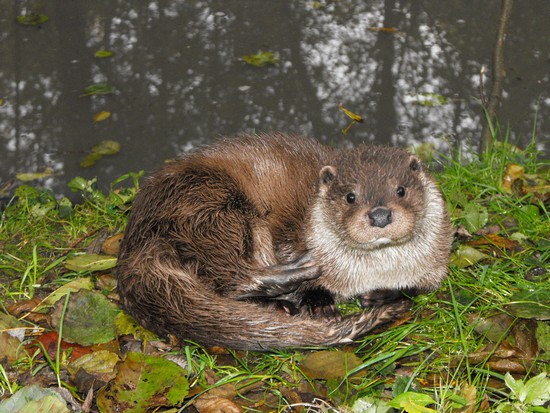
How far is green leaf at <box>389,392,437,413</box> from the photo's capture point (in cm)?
205

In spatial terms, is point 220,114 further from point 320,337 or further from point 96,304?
point 320,337

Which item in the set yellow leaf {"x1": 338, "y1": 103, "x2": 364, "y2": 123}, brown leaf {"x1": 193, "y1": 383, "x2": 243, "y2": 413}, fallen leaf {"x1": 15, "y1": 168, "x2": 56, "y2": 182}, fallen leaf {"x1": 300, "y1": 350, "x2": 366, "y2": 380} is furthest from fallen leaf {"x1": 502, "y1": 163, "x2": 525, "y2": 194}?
fallen leaf {"x1": 15, "y1": 168, "x2": 56, "y2": 182}

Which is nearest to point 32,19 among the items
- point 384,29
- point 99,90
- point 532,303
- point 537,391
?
point 99,90

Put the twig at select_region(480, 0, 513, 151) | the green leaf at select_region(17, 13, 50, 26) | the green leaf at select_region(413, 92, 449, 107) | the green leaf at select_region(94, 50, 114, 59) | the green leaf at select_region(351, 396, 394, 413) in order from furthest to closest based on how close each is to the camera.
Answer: the green leaf at select_region(17, 13, 50, 26) < the green leaf at select_region(94, 50, 114, 59) < the green leaf at select_region(413, 92, 449, 107) < the twig at select_region(480, 0, 513, 151) < the green leaf at select_region(351, 396, 394, 413)

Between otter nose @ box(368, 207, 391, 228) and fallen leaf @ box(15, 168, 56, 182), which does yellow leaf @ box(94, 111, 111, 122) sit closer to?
fallen leaf @ box(15, 168, 56, 182)

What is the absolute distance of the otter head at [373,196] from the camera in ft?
7.98

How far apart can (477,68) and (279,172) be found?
1.97 metres

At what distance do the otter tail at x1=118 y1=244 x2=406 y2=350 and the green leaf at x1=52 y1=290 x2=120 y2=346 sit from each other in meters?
0.11

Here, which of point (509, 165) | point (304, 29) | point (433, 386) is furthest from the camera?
point (304, 29)

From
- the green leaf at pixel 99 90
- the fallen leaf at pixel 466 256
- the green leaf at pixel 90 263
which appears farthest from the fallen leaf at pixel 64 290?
the green leaf at pixel 99 90

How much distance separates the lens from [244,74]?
4469 millimetres

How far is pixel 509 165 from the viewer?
11.3 feet

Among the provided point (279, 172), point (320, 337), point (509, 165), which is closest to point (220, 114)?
point (279, 172)

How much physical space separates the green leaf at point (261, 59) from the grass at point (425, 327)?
144 cm
